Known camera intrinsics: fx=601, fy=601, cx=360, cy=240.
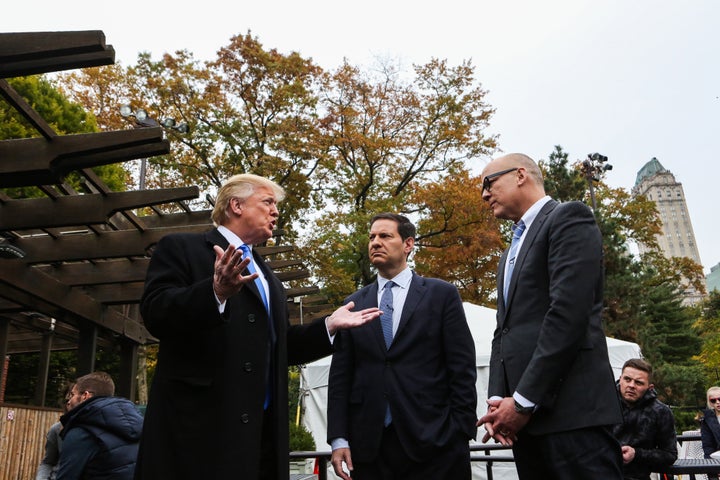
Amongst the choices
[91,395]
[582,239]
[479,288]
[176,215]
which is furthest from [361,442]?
[479,288]

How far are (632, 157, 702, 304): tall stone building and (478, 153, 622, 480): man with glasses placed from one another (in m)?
153

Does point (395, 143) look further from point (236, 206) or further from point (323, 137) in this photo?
point (236, 206)

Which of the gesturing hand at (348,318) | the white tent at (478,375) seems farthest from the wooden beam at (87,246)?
the gesturing hand at (348,318)

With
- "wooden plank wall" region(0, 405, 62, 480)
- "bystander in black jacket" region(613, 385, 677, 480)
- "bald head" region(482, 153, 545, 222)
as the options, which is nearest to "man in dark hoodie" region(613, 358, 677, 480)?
"bystander in black jacket" region(613, 385, 677, 480)

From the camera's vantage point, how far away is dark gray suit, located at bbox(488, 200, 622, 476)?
7.05ft

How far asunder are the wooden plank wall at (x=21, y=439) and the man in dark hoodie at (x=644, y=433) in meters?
9.58

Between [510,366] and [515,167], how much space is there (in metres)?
0.90

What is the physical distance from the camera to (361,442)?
2779 mm

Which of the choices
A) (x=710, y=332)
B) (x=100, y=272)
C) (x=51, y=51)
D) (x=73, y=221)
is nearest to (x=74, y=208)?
(x=73, y=221)

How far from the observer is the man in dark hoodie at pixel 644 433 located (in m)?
3.82

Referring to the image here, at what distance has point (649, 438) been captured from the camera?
12.8ft

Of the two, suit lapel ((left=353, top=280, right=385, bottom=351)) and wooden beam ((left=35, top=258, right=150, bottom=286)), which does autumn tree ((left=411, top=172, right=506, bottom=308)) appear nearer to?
wooden beam ((left=35, top=258, right=150, bottom=286))

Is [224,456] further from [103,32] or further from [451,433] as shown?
[103,32]

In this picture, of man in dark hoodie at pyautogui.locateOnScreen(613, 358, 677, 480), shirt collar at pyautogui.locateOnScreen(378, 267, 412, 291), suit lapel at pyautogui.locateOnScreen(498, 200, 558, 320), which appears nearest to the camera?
suit lapel at pyautogui.locateOnScreen(498, 200, 558, 320)
